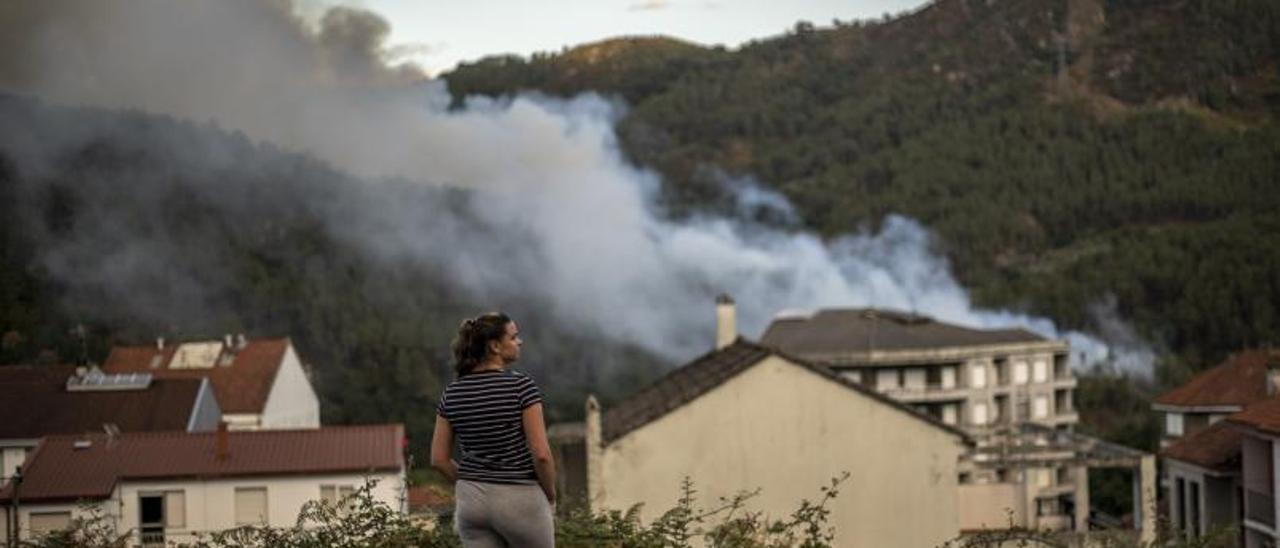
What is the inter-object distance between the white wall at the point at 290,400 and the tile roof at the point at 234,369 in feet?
1.02

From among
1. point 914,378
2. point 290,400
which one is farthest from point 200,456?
point 914,378

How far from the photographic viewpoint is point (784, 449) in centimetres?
3100

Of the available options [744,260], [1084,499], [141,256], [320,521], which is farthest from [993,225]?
[320,521]

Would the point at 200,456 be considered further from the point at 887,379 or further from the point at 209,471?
the point at 887,379

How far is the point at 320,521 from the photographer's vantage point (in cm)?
1375

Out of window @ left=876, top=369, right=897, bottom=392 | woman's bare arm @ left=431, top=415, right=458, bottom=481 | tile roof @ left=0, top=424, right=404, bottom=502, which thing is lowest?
woman's bare arm @ left=431, top=415, right=458, bottom=481

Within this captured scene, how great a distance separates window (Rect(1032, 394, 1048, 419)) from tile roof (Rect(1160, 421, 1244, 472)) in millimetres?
52982

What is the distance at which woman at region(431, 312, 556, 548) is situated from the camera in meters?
10.4

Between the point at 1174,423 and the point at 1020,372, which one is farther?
the point at 1020,372

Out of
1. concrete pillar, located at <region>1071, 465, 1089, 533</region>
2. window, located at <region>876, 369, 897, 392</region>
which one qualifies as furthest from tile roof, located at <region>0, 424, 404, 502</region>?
window, located at <region>876, 369, 897, 392</region>

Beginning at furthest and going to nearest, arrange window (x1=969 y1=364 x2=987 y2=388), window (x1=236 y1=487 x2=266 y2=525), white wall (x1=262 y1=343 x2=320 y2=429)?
window (x1=969 y1=364 x2=987 y2=388)
white wall (x1=262 y1=343 x2=320 y2=429)
window (x1=236 y1=487 x2=266 y2=525)

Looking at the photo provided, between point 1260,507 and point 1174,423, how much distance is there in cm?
2628

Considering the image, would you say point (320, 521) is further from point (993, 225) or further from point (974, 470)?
point (993, 225)

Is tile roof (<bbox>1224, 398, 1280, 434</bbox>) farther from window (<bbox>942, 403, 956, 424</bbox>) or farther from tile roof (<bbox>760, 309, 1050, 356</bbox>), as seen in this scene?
tile roof (<bbox>760, 309, 1050, 356</bbox>)
